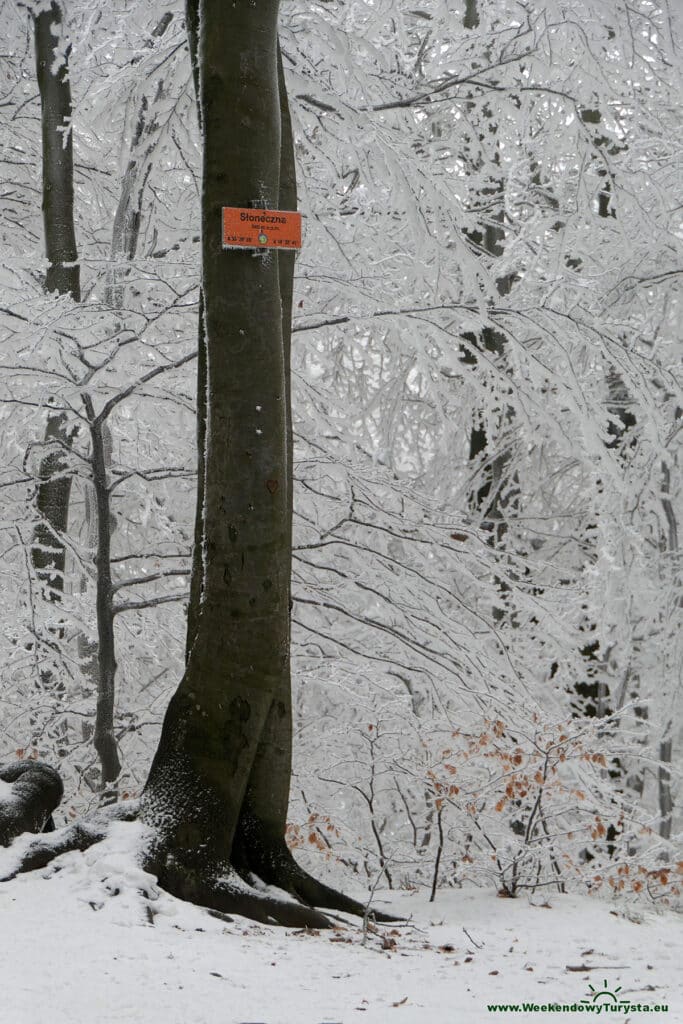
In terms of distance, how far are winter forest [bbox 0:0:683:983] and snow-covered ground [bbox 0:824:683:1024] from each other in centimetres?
29

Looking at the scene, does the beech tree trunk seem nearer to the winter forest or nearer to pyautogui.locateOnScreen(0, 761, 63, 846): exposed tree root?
the winter forest

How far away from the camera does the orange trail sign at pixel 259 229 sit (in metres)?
4.03

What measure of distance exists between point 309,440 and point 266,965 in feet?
11.1

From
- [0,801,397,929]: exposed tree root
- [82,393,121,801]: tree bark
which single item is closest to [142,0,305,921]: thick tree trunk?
[0,801,397,929]: exposed tree root

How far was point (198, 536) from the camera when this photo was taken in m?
4.38

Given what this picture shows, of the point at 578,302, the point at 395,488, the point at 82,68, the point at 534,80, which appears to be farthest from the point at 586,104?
the point at 82,68

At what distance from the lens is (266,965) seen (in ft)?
10.4

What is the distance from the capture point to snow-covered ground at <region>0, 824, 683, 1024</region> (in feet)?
8.96

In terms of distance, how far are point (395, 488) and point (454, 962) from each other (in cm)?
276

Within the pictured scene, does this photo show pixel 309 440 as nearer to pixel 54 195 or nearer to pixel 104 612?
pixel 104 612

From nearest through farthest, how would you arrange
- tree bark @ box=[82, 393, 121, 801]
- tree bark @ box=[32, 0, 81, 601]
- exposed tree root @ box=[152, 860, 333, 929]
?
exposed tree root @ box=[152, 860, 333, 929] → tree bark @ box=[82, 393, 121, 801] → tree bark @ box=[32, 0, 81, 601]

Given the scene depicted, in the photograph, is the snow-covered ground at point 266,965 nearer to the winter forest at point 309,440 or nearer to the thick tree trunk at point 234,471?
the winter forest at point 309,440

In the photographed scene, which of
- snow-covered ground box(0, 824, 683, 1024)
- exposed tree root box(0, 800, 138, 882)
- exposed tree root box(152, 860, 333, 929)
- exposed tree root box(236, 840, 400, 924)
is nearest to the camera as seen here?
snow-covered ground box(0, 824, 683, 1024)

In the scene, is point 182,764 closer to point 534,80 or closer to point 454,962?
point 454,962
